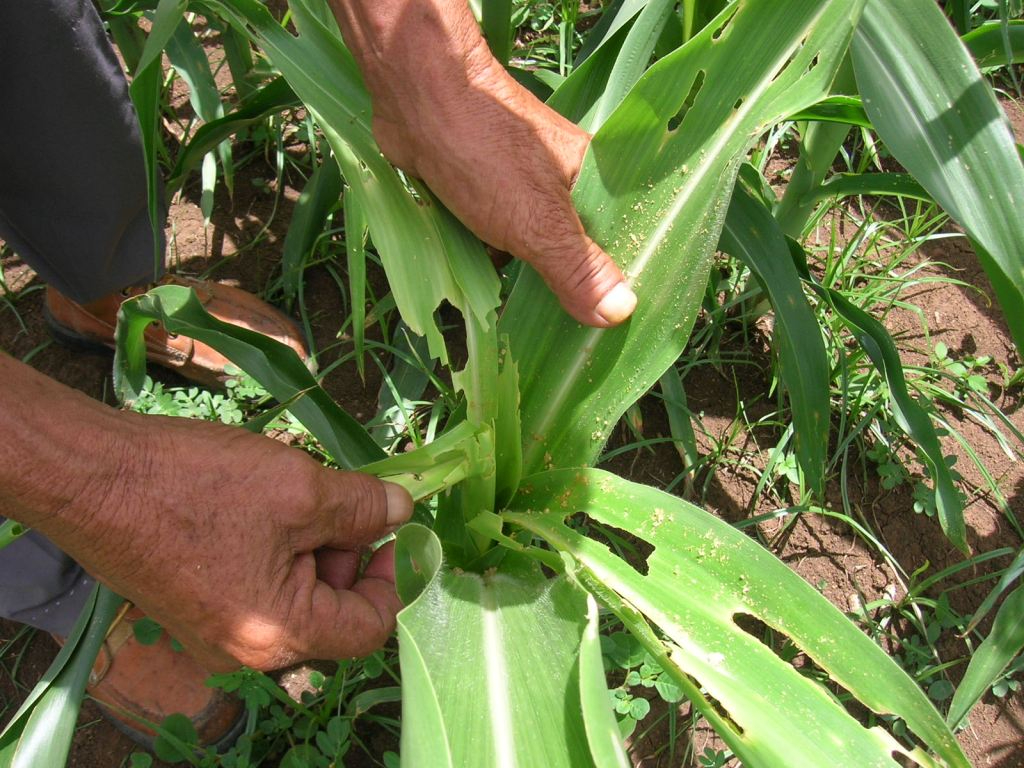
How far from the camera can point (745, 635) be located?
81cm

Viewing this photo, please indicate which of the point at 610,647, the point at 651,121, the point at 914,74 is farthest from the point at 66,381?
the point at 914,74

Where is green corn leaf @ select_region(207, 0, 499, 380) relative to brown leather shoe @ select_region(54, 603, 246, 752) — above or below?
above

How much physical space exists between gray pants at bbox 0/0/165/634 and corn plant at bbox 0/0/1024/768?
0.33 metres

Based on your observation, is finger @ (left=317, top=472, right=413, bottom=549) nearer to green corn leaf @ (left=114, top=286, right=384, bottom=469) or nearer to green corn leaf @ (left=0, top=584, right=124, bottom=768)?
green corn leaf @ (left=114, top=286, right=384, bottom=469)

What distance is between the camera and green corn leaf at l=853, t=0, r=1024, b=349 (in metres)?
0.82

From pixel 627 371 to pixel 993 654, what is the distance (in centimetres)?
59

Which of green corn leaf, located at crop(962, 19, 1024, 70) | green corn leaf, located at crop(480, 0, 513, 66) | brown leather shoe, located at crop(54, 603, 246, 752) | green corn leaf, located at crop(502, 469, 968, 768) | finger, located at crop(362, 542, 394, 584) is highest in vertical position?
green corn leaf, located at crop(962, 19, 1024, 70)

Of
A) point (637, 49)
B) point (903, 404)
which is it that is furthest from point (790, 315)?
point (637, 49)

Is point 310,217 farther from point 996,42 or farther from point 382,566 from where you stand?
point 996,42

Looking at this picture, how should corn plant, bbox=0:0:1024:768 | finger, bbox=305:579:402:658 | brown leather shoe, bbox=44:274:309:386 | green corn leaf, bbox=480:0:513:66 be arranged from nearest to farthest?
corn plant, bbox=0:0:1024:768
finger, bbox=305:579:402:658
green corn leaf, bbox=480:0:513:66
brown leather shoe, bbox=44:274:309:386

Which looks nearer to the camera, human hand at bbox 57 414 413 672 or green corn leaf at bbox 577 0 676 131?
human hand at bbox 57 414 413 672

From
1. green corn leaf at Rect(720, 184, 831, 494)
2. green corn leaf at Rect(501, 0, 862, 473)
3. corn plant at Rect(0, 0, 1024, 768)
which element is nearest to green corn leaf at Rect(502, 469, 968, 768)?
corn plant at Rect(0, 0, 1024, 768)

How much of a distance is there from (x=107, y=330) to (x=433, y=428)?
700 millimetres

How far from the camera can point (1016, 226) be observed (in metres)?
0.82
